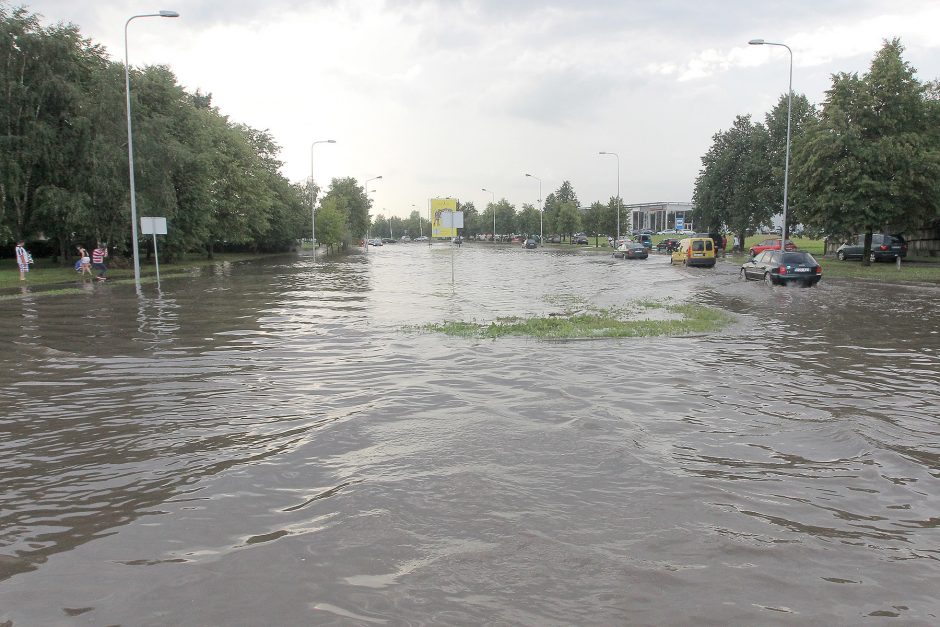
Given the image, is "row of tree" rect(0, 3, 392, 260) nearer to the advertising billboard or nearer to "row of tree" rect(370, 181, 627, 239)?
the advertising billboard

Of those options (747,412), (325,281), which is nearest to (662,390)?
(747,412)

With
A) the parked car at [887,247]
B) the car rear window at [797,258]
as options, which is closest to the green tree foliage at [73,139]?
the car rear window at [797,258]

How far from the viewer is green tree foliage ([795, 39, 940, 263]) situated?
3312 cm

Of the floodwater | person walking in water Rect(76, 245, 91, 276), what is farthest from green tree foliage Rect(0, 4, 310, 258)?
the floodwater

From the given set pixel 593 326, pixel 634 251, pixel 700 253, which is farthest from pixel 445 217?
pixel 634 251

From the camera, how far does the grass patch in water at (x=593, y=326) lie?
1409 cm

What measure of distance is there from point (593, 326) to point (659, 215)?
14006cm

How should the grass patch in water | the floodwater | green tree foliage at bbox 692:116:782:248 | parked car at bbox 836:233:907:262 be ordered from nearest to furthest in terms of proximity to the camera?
1. the floodwater
2. the grass patch in water
3. parked car at bbox 836:233:907:262
4. green tree foliage at bbox 692:116:782:248

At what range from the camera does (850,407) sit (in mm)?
8188

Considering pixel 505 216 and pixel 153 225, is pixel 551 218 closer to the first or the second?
pixel 505 216

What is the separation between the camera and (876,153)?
1312 inches

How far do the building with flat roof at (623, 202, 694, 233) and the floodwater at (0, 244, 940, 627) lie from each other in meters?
126

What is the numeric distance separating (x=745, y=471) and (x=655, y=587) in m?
2.46

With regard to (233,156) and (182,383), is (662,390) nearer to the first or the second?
(182,383)
